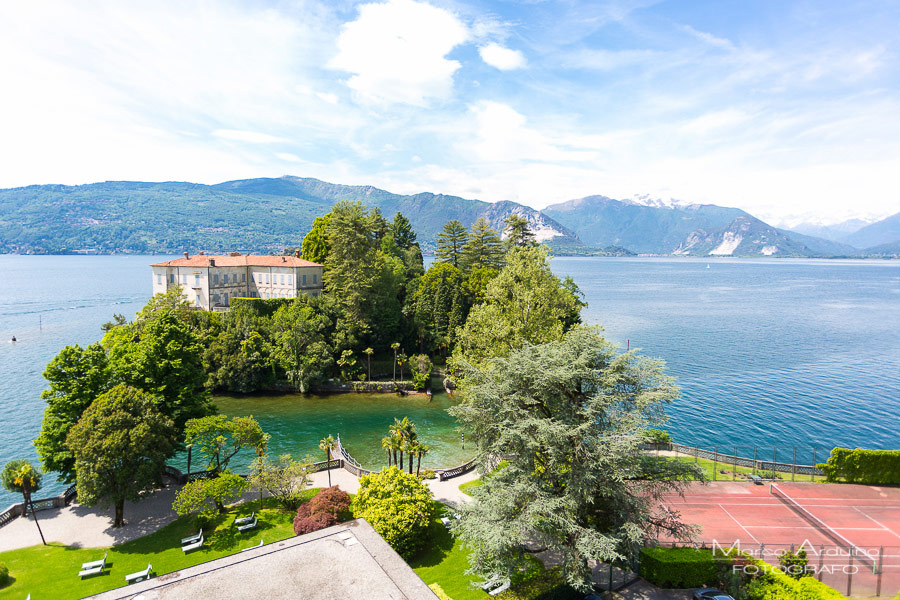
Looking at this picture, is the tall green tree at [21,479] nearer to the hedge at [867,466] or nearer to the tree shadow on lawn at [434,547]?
the tree shadow on lawn at [434,547]

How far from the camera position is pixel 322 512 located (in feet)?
81.7

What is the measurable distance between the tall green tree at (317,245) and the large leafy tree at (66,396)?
131 feet

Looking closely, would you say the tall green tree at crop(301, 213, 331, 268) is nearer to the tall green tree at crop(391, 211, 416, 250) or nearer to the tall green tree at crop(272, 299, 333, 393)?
the tall green tree at crop(272, 299, 333, 393)

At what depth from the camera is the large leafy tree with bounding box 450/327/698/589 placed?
18531 millimetres

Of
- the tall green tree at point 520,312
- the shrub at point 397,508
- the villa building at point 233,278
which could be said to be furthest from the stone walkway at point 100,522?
the villa building at point 233,278

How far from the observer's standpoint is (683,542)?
2058cm

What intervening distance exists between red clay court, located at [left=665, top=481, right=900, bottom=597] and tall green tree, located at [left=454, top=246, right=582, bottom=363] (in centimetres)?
1468

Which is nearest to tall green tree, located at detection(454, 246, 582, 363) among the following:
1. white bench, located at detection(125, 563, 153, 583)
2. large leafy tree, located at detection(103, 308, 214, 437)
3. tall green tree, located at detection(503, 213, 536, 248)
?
large leafy tree, located at detection(103, 308, 214, 437)

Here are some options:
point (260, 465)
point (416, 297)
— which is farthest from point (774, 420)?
point (260, 465)

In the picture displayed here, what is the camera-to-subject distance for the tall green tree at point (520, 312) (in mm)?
34656

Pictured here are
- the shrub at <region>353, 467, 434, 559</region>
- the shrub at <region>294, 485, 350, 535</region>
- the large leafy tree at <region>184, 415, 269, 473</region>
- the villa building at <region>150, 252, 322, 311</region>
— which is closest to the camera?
the shrub at <region>353, 467, 434, 559</region>

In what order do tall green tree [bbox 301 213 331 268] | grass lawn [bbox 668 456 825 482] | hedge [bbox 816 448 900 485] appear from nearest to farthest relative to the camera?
hedge [bbox 816 448 900 485] → grass lawn [bbox 668 456 825 482] → tall green tree [bbox 301 213 331 268]

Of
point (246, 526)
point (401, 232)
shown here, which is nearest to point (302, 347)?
point (246, 526)

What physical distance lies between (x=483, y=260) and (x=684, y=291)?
12150 centimetres
